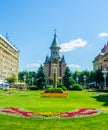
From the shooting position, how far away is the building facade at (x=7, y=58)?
107m

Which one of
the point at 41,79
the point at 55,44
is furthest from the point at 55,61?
the point at 41,79

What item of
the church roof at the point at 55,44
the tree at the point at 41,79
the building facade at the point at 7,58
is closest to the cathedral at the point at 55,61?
the church roof at the point at 55,44

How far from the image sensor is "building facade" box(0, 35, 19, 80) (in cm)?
10684

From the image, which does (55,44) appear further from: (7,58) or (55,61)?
(7,58)

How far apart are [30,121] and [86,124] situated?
3.66 metres

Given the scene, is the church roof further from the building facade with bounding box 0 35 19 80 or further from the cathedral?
the building facade with bounding box 0 35 19 80

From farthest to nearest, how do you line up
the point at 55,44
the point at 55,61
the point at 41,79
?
the point at 55,44
the point at 55,61
the point at 41,79

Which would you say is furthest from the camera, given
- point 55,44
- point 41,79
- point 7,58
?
point 55,44

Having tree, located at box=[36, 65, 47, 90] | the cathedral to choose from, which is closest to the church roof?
the cathedral

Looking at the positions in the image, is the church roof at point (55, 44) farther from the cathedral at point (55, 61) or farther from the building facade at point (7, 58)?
the building facade at point (7, 58)

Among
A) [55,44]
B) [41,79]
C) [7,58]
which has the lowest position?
[41,79]

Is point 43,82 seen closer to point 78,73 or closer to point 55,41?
point 55,41

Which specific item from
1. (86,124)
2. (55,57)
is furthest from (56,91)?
(55,57)

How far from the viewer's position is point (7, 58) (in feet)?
389
